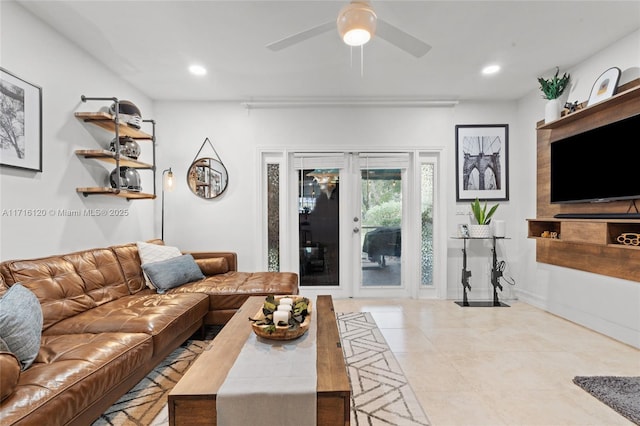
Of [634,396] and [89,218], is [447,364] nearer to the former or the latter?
[634,396]

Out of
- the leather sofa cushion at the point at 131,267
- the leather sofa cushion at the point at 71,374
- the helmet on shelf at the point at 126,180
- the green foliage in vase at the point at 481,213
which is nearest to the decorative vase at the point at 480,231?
the green foliage in vase at the point at 481,213

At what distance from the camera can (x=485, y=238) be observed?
12.8 feet

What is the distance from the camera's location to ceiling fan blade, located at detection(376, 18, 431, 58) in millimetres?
1976

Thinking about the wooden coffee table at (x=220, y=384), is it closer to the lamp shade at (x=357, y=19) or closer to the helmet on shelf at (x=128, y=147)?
the lamp shade at (x=357, y=19)

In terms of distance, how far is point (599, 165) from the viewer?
9.37 ft

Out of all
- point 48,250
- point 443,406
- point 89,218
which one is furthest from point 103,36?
point 443,406

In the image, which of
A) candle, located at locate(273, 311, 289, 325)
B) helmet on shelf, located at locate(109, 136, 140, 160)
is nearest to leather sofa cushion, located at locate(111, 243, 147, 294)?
helmet on shelf, located at locate(109, 136, 140, 160)

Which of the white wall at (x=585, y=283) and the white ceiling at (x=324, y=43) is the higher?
the white ceiling at (x=324, y=43)

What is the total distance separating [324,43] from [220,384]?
8.78 ft

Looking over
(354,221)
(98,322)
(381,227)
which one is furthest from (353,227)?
(98,322)

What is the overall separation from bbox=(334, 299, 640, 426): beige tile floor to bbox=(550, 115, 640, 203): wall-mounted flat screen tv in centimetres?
129

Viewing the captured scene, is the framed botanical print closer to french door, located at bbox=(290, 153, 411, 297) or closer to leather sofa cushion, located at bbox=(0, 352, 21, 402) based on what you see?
leather sofa cushion, located at bbox=(0, 352, 21, 402)

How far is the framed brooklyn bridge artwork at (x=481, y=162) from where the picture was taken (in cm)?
419

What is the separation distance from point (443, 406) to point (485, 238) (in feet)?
8.56
